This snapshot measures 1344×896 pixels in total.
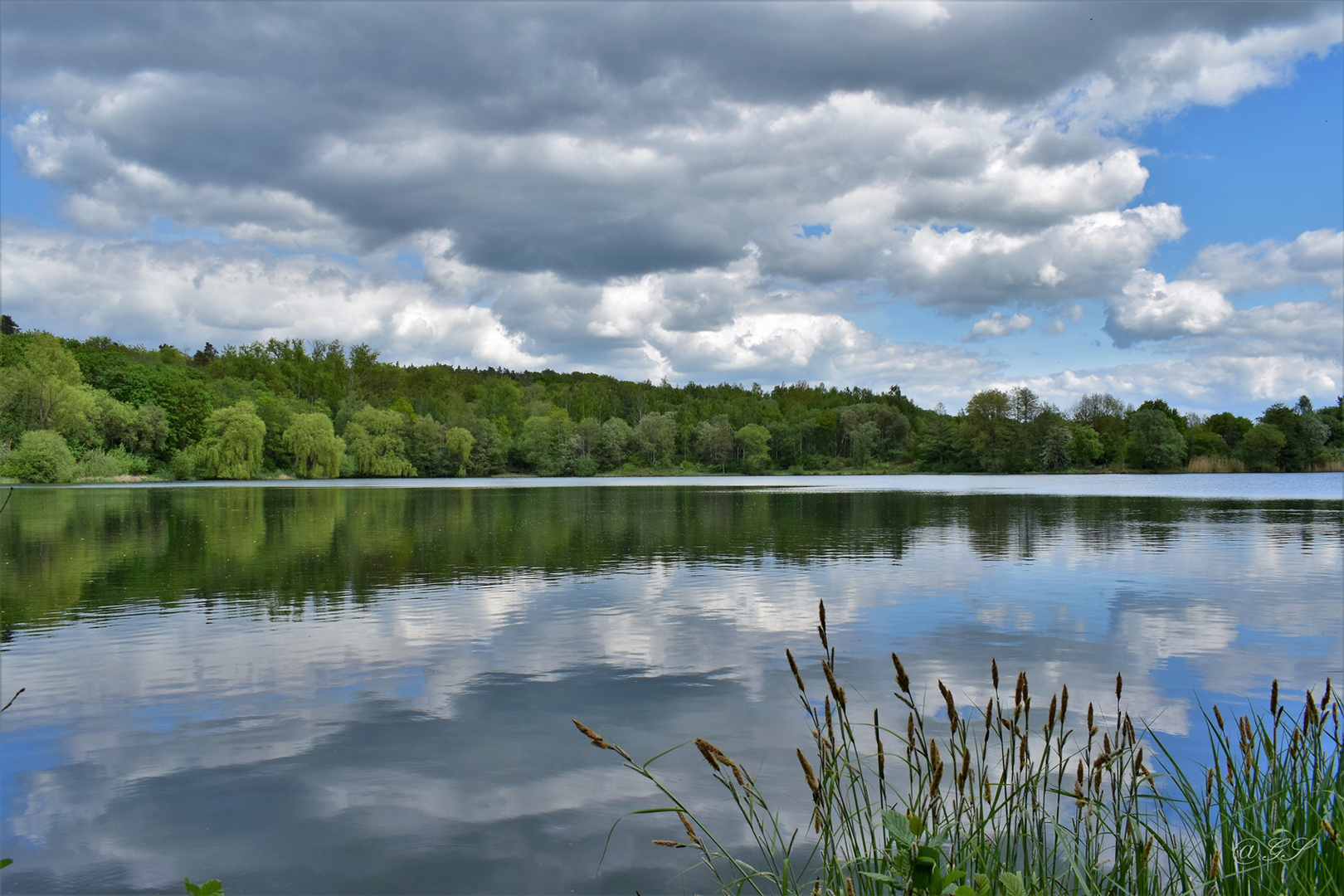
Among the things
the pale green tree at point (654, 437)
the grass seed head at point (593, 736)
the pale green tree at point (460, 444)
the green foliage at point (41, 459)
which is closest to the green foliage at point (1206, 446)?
the pale green tree at point (654, 437)

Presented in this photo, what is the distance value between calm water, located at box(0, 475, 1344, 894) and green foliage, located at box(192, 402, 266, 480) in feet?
195

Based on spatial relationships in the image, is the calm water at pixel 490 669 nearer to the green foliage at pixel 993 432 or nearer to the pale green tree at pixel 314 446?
the pale green tree at pixel 314 446

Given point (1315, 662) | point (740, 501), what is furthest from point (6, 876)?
point (740, 501)

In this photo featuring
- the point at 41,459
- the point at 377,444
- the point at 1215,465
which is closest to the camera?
the point at 41,459

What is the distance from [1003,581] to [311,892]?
1358 centimetres

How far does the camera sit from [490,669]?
963 centimetres

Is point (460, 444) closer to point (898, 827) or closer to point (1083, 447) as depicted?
point (1083, 447)

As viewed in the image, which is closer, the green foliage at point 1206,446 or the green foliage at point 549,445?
the green foliage at point 1206,446

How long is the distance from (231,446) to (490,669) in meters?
77.1

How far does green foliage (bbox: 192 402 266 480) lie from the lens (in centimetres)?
7706

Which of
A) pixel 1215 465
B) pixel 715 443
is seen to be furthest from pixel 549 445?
pixel 1215 465

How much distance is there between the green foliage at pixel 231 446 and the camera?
77062 mm

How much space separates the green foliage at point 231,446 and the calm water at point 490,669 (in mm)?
59540

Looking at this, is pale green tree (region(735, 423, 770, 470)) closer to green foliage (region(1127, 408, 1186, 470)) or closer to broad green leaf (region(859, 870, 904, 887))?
green foliage (region(1127, 408, 1186, 470))
